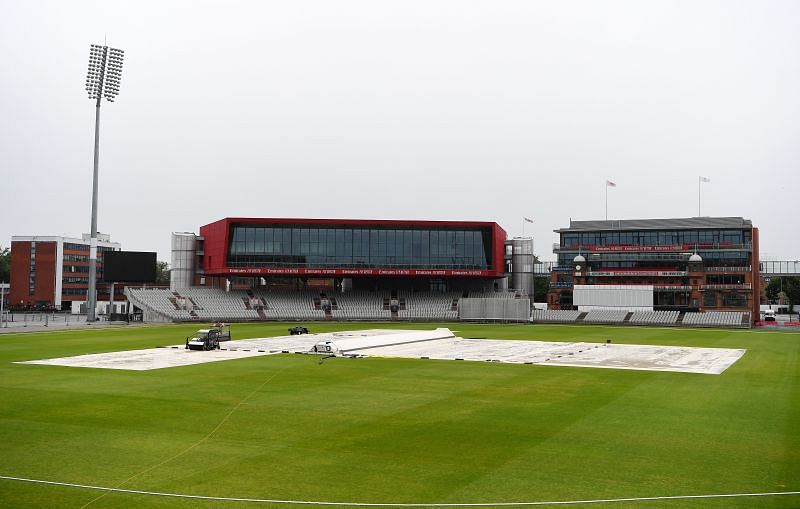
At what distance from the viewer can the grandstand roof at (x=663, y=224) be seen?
118562mm

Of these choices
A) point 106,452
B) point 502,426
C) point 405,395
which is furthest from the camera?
point 405,395

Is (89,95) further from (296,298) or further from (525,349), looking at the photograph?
(525,349)

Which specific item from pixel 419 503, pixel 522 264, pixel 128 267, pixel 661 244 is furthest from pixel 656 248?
pixel 419 503

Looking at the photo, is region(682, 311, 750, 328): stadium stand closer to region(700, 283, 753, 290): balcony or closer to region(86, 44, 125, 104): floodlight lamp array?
region(700, 283, 753, 290): balcony

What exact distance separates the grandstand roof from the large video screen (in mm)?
75910

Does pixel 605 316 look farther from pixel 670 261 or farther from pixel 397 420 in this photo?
pixel 397 420

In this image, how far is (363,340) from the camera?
164 ft

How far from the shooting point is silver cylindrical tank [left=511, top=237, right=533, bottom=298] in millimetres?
119188

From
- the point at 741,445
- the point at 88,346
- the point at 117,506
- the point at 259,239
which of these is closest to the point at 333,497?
the point at 117,506

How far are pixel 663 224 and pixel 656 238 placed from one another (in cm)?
319

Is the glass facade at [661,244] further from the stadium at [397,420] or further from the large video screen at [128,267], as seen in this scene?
the large video screen at [128,267]

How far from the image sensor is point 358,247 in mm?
105188

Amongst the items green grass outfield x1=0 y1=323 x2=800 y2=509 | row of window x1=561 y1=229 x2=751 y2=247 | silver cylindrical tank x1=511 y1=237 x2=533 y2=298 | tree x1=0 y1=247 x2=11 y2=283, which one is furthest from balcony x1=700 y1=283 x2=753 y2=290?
tree x1=0 y1=247 x2=11 y2=283

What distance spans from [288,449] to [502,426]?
7.19 m
